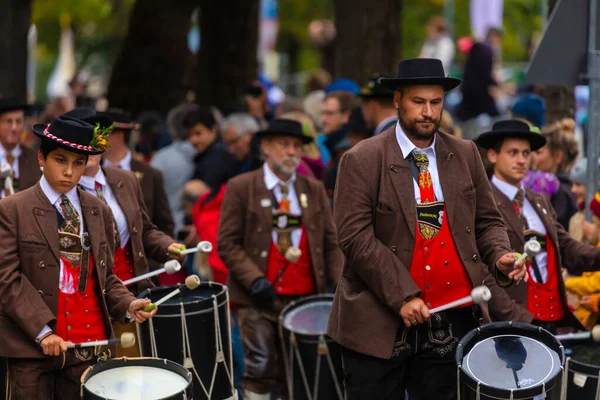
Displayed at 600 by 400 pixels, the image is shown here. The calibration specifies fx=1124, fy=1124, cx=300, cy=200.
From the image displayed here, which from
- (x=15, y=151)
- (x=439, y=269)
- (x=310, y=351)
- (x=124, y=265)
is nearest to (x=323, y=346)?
(x=310, y=351)

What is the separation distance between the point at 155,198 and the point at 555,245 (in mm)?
3234

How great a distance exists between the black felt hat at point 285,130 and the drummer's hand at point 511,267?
316 centimetres

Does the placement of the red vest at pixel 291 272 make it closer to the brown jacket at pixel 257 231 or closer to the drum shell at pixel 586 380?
the brown jacket at pixel 257 231

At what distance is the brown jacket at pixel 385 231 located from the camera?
5980 millimetres

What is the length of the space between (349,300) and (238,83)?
13.1 meters

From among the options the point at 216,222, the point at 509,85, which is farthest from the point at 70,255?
the point at 509,85

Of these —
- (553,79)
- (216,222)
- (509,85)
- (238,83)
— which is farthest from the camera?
(509,85)

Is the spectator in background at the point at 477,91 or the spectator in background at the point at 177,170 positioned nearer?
the spectator in background at the point at 177,170

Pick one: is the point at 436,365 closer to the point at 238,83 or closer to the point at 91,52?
the point at 238,83

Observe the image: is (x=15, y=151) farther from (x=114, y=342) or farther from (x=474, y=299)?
(x=474, y=299)

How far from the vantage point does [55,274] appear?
6195 mm

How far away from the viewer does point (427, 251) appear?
6.07 metres

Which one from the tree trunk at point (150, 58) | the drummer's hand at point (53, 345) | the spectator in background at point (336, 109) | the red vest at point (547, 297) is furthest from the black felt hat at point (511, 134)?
the tree trunk at point (150, 58)

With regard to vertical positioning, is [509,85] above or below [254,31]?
below
